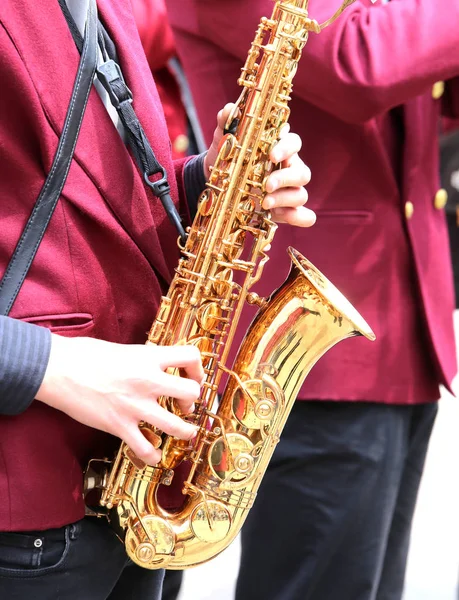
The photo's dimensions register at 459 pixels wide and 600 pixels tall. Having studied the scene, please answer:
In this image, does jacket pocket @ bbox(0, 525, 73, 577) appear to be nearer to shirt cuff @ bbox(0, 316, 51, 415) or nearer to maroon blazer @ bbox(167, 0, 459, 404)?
shirt cuff @ bbox(0, 316, 51, 415)

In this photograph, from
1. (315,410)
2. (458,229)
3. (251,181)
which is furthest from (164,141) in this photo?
(458,229)

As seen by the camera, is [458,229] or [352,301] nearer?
[352,301]

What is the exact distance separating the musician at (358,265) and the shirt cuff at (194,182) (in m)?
0.34

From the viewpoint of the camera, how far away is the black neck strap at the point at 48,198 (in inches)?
36.5

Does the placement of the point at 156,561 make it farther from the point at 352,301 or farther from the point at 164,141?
the point at 352,301

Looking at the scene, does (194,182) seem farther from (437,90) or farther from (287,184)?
(437,90)

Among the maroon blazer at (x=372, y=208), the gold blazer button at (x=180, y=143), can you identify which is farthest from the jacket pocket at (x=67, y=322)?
the gold blazer button at (x=180, y=143)

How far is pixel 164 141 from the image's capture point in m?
1.14

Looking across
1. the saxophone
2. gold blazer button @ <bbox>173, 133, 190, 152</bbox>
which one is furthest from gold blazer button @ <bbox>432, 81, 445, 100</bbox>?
gold blazer button @ <bbox>173, 133, 190, 152</bbox>

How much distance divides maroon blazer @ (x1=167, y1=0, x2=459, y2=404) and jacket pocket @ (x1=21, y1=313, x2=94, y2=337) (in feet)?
2.31

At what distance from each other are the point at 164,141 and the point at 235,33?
49cm

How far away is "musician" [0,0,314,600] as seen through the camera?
35.5 inches

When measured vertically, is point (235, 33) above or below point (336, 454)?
above

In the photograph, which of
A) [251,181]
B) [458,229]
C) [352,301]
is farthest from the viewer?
[458,229]
